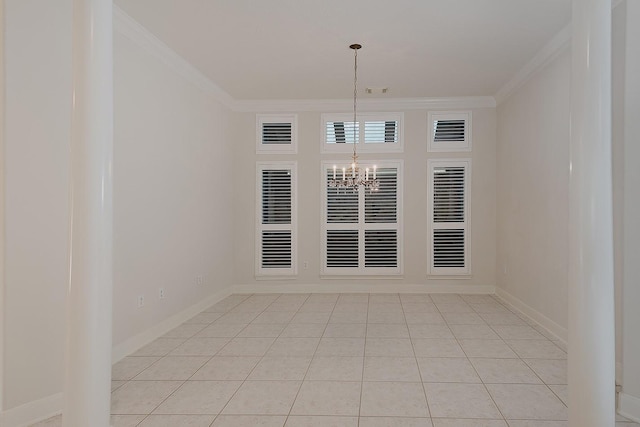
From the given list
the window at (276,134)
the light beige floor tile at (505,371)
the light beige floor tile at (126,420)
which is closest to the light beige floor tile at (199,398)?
the light beige floor tile at (126,420)

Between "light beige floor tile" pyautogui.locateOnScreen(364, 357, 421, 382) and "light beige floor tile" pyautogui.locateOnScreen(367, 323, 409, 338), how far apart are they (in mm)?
722

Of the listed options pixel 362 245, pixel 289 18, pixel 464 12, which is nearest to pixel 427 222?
pixel 362 245

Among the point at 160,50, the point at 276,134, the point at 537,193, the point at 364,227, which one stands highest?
the point at 160,50

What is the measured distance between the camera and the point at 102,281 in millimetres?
1955

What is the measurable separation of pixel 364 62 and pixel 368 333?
10.6ft

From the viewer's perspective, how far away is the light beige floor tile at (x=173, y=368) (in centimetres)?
340

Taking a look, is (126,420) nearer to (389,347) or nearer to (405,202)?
(389,347)

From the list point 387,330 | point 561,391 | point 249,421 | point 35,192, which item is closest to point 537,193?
point 387,330

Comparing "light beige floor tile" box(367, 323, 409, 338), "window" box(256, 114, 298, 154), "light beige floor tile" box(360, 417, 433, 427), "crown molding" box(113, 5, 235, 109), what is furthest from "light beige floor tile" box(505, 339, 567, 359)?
"crown molding" box(113, 5, 235, 109)

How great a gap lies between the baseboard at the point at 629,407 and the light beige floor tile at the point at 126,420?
324 cm

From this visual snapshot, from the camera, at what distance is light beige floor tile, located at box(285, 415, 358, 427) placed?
2.59m

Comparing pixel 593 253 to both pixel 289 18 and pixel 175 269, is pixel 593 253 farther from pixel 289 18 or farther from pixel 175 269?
pixel 175 269

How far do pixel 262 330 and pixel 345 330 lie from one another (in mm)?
972

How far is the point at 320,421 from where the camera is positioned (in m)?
2.63
